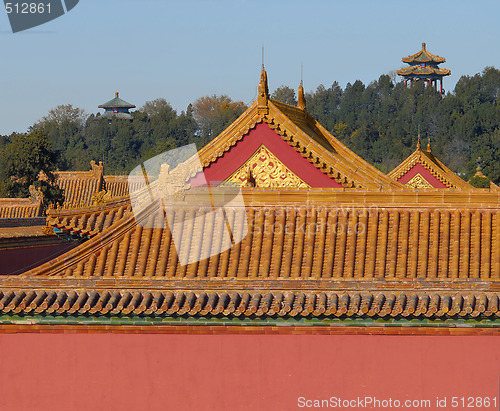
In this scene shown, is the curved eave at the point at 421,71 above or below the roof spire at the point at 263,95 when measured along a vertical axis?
above

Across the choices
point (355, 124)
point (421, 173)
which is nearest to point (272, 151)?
point (421, 173)

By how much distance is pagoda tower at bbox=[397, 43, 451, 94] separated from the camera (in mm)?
132625

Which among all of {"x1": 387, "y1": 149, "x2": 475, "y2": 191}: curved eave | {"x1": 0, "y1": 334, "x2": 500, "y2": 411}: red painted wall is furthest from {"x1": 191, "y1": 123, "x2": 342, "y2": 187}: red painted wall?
{"x1": 387, "y1": 149, "x2": 475, "y2": 191}: curved eave

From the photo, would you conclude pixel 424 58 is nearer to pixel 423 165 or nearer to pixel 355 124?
pixel 355 124

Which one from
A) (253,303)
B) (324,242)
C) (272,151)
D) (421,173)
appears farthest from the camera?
(421,173)

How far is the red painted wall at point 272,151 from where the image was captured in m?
19.5

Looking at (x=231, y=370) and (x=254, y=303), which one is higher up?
(x=254, y=303)

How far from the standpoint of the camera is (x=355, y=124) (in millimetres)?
123875

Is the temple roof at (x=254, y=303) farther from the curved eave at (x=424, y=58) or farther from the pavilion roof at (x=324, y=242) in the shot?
the curved eave at (x=424, y=58)

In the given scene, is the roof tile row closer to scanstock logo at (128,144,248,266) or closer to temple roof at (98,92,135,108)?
scanstock logo at (128,144,248,266)

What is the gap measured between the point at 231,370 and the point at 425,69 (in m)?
125

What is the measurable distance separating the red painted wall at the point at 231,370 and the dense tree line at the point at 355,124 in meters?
85.1

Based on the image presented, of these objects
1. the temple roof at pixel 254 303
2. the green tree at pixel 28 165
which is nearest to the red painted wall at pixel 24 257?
the temple roof at pixel 254 303

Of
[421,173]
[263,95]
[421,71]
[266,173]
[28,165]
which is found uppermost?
[421,71]
